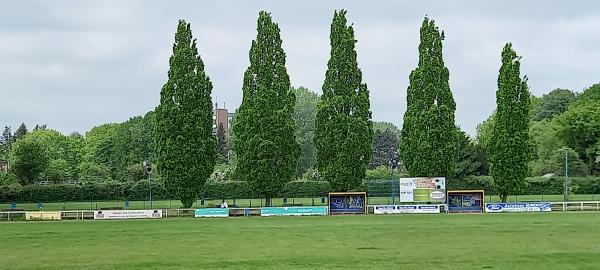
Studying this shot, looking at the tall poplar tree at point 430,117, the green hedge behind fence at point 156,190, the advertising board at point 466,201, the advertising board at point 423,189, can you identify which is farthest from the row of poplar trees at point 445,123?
the green hedge behind fence at point 156,190

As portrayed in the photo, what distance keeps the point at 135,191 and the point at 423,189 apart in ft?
139

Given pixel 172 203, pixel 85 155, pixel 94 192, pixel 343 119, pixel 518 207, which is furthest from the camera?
pixel 85 155

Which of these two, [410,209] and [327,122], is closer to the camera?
[410,209]

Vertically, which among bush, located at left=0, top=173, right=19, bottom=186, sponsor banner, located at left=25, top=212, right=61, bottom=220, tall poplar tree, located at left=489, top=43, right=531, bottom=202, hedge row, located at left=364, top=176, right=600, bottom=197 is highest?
tall poplar tree, located at left=489, top=43, right=531, bottom=202

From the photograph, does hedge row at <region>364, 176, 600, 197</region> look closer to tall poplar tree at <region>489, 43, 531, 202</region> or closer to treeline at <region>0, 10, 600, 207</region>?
treeline at <region>0, 10, 600, 207</region>

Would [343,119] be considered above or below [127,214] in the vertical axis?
above

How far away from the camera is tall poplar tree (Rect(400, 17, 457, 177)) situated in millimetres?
66125

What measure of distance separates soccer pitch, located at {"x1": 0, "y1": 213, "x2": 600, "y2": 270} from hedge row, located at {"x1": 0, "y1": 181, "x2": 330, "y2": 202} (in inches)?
1850

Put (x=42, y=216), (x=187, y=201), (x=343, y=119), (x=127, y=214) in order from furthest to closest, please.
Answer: (x=343, y=119) < (x=187, y=201) < (x=127, y=214) < (x=42, y=216)

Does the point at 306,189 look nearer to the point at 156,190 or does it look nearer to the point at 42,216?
the point at 156,190

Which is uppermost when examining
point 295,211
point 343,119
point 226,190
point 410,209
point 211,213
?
point 343,119

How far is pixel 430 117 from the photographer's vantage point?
66.8 m

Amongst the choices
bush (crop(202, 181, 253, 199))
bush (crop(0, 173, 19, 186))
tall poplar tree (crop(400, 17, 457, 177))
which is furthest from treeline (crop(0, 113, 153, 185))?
tall poplar tree (crop(400, 17, 457, 177))

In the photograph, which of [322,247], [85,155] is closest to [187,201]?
[322,247]
